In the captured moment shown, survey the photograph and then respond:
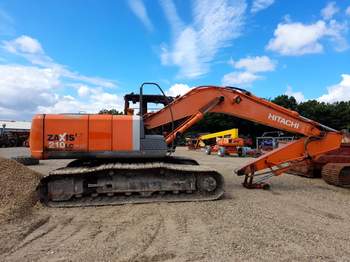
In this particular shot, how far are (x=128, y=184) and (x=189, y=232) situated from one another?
9.34ft

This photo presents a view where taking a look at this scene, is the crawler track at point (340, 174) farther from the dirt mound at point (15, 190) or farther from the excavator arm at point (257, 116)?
the dirt mound at point (15, 190)

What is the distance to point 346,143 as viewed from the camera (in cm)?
1228

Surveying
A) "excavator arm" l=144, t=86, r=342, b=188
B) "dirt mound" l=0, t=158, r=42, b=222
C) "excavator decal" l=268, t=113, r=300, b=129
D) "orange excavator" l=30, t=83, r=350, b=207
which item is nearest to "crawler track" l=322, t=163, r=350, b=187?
"excavator arm" l=144, t=86, r=342, b=188

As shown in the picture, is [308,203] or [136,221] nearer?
[136,221]

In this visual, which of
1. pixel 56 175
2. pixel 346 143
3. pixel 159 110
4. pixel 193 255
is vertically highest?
pixel 159 110

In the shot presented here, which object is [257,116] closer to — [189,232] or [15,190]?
[189,232]

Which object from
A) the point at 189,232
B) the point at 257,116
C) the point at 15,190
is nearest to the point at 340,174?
the point at 257,116

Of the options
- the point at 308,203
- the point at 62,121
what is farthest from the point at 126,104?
the point at 308,203

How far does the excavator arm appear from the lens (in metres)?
9.77

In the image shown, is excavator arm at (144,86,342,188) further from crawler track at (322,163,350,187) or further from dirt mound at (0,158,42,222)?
dirt mound at (0,158,42,222)

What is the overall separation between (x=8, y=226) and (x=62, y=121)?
3.01 metres

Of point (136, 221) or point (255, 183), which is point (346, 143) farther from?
point (136, 221)

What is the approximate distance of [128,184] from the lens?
817 centimetres

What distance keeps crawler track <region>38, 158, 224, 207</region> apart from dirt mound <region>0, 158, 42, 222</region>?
44 cm
